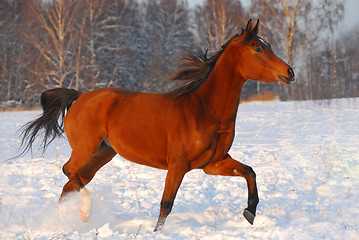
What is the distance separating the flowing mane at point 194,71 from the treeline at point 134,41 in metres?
10.1

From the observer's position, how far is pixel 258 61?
10.4 feet

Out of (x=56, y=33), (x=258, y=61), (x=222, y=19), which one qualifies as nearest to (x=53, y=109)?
(x=258, y=61)

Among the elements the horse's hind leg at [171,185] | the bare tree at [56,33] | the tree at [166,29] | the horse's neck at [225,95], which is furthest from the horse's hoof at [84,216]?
the tree at [166,29]

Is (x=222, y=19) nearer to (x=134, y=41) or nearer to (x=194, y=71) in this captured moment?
(x=134, y=41)

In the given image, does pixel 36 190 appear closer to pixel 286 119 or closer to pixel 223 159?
pixel 223 159

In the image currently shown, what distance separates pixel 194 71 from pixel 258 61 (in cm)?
74

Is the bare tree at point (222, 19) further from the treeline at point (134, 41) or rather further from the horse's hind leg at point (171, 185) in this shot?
the horse's hind leg at point (171, 185)

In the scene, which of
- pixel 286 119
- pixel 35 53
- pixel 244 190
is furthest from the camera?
pixel 35 53

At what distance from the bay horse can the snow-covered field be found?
0.36 meters

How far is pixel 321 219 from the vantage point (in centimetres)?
380

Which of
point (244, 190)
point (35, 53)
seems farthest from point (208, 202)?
point (35, 53)

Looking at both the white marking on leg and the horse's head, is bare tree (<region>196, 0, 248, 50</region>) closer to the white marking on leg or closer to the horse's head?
the horse's head

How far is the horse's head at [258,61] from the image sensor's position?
10.1ft

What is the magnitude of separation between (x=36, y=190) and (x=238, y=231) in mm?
3239
